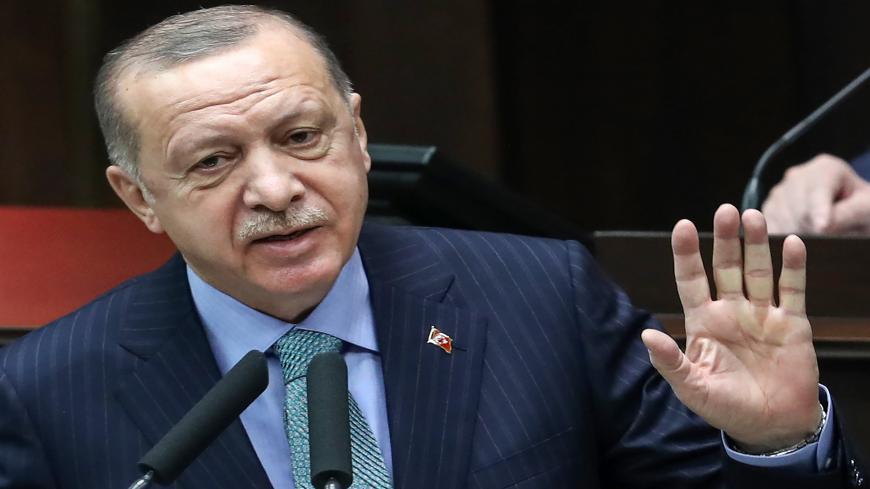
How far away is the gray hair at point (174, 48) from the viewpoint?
2053mm

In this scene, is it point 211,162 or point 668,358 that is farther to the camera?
point 211,162

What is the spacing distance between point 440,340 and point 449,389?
0.08 m

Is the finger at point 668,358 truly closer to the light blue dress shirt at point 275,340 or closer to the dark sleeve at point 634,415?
the dark sleeve at point 634,415

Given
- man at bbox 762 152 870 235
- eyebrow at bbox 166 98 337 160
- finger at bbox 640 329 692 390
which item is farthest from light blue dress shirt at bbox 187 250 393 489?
man at bbox 762 152 870 235

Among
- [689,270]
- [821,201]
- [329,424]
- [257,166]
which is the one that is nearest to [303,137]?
[257,166]

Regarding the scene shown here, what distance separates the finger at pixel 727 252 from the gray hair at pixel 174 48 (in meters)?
0.60

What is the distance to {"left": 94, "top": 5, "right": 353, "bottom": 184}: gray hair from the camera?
2053 millimetres

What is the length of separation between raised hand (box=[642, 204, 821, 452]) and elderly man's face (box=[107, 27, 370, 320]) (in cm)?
46

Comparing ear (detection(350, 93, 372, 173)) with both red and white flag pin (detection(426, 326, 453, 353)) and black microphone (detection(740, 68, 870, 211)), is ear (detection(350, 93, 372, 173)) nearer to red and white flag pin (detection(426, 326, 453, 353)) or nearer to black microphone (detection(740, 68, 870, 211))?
red and white flag pin (detection(426, 326, 453, 353))

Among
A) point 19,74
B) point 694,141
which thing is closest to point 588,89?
point 694,141

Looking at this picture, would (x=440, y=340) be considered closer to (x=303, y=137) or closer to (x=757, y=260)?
(x=303, y=137)

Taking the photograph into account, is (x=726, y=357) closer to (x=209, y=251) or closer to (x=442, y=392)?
(x=442, y=392)

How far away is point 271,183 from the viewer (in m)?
1.96

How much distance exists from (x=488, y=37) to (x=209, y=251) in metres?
3.05
